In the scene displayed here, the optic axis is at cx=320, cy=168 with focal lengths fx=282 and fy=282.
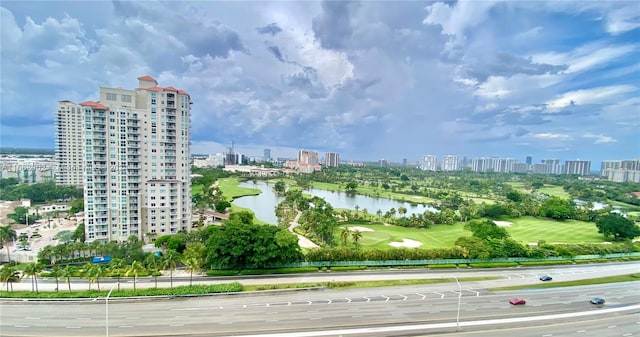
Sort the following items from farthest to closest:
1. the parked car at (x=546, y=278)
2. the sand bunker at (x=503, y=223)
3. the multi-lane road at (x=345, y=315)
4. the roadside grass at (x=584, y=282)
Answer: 1. the sand bunker at (x=503, y=223)
2. the parked car at (x=546, y=278)
3. the roadside grass at (x=584, y=282)
4. the multi-lane road at (x=345, y=315)

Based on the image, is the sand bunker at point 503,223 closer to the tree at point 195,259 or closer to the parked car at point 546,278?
the parked car at point 546,278

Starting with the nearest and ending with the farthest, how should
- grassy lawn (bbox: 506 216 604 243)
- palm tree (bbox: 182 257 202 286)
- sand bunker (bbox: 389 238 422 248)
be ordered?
palm tree (bbox: 182 257 202 286) → sand bunker (bbox: 389 238 422 248) → grassy lawn (bbox: 506 216 604 243)

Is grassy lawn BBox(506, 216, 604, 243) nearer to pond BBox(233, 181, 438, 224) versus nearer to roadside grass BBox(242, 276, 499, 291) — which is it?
pond BBox(233, 181, 438, 224)

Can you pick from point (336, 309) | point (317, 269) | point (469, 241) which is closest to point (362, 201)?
point (469, 241)

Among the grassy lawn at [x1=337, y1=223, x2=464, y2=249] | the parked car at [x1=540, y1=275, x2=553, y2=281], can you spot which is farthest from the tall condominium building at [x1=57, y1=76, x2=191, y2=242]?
the parked car at [x1=540, y1=275, x2=553, y2=281]

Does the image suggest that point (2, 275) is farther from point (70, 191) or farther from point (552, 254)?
point (552, 254)

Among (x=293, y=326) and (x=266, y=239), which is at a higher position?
(x=266, y=239)

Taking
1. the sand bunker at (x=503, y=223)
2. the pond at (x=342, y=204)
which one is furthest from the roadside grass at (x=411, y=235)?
the pond at (x=342, y=204)
